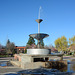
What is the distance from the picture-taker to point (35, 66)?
1286cm

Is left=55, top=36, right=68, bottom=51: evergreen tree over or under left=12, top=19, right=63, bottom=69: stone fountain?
over

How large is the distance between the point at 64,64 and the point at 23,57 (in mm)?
4910

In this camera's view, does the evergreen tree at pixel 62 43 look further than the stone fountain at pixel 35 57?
Yes

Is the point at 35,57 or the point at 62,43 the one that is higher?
the point at 62,43

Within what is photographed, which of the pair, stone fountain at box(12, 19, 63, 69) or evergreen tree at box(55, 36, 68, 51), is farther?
evergreen tree at box(55, 36, 68, 51)

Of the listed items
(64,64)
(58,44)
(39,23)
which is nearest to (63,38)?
(58,44)

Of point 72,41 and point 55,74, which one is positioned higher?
point 72,41

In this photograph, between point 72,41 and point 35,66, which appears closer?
point 35,66

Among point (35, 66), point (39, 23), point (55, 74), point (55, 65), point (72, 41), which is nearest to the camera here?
point (55, 74)

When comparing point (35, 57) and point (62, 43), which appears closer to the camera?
point (35, 57)

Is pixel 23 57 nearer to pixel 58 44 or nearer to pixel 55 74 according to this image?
pixel 55 74

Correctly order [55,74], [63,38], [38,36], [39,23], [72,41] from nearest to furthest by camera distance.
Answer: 1. [55,74]
2. [38,36]
3. [39,23]
4. [72,41]
5. [63,38]

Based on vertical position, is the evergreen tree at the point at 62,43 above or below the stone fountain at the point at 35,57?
above

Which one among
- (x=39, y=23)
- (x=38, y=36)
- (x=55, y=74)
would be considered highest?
(x=39, y=23)
